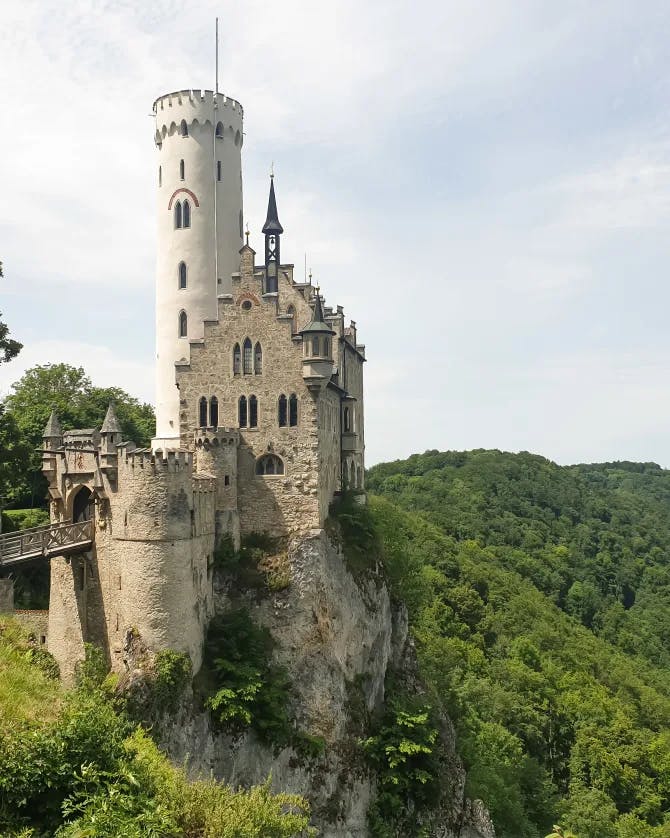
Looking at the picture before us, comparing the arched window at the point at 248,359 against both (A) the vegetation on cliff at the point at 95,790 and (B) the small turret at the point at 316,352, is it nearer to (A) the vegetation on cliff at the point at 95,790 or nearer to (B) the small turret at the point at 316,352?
(B) the small turret at the point at 316,352

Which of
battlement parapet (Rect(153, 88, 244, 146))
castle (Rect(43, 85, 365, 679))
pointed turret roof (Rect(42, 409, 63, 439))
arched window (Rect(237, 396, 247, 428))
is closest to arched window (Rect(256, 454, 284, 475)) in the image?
castle (Rect(43, 85, 365, 679))

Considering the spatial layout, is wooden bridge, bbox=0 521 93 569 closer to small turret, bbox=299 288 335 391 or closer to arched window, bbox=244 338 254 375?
arched window, bbox=244 338 254 375

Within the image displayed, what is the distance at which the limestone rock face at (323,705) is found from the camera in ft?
121

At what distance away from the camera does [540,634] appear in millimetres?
103438

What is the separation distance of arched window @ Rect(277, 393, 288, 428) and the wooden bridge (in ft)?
37.7

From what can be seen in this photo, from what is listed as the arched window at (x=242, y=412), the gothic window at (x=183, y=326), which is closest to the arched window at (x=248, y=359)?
the arched window at (x=242, y=412)

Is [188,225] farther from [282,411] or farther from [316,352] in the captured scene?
[282,411]

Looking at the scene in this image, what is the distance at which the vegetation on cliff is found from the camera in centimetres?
2105

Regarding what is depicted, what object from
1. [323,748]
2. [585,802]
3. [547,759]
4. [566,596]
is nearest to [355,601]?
[323,748]

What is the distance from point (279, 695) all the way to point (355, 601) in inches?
376

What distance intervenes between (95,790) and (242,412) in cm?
2448

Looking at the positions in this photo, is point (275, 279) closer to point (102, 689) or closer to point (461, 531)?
point (102, 689)

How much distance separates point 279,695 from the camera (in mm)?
39031

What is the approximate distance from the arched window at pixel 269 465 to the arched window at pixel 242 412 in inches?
85.9
